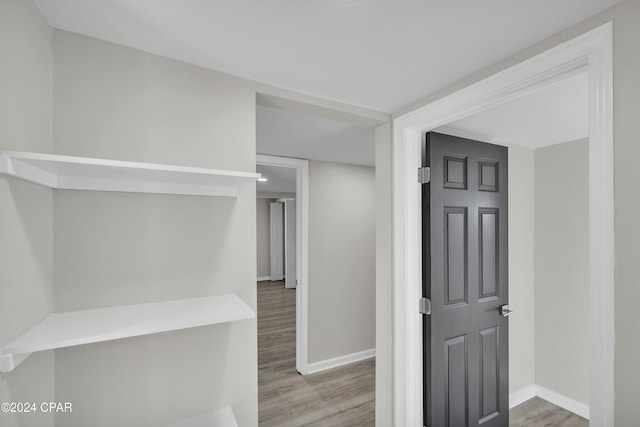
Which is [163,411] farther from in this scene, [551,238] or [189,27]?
[551,238]

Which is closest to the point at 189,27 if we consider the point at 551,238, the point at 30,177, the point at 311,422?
the point at 30,177

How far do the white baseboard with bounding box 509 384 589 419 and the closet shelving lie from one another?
108 inches

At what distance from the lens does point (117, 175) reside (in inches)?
40.3

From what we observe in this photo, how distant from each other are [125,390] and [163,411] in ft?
0.57

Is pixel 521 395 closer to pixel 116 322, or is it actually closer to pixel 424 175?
pixel 424 175

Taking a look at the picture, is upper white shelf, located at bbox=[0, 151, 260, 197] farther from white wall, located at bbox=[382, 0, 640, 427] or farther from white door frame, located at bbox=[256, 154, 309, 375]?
white door frame, located at bbox=[256, 154, 309, 375]

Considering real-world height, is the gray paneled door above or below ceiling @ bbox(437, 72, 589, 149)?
below

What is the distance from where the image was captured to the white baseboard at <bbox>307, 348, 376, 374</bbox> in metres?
3.20

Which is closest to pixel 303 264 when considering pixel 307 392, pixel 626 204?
pixel 307 392

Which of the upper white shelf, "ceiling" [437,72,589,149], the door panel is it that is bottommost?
the door panel

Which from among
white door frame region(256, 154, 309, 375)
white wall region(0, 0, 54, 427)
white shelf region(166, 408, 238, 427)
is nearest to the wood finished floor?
white door frame region(256, 154, 309, 375)

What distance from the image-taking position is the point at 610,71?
928mm

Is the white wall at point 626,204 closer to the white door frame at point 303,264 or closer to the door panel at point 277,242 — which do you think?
the white door frame at point 303,264

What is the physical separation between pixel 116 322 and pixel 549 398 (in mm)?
3577
